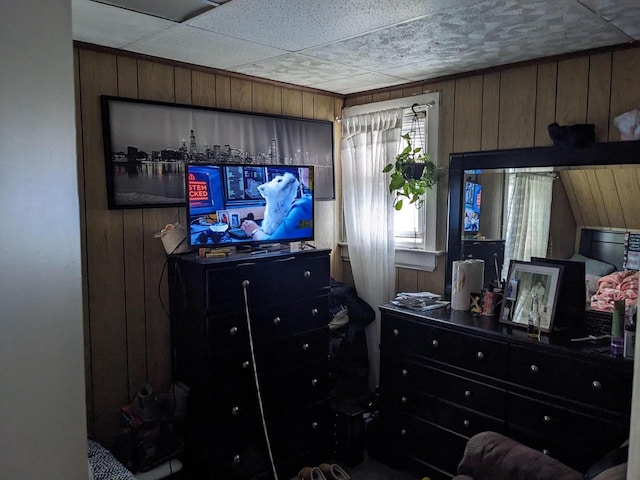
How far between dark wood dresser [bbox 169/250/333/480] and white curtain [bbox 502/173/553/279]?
1.13 metres

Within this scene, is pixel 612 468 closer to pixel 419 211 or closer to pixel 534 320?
pixel 534 320

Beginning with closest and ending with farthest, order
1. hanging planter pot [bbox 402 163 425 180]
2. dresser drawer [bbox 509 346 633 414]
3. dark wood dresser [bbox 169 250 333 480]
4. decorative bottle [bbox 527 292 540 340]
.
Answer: dresser drawer [bbox 509 346 633 414] < decorative bottle [bbox 527 292 540 340] < dark wood dresser [bbox 169 250 333 480] < hanging planter pot [bbox 402 163 425 180]

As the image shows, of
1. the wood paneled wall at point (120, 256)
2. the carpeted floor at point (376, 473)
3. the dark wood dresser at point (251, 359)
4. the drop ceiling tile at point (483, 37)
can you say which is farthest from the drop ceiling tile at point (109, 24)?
the carpeted floor at point (376, 473)

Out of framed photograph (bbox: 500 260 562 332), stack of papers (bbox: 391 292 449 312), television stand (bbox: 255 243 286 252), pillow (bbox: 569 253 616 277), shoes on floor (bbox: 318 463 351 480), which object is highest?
television stand (bbox: 255 243 286 252)

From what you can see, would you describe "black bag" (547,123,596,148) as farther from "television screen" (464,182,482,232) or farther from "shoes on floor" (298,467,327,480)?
"shoes on floor" (298,467,327,480)

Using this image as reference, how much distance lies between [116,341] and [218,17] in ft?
5.93

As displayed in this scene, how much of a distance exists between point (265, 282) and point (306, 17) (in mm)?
1389

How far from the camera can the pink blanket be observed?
98.6 inches

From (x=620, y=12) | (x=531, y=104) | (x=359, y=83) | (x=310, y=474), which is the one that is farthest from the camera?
(x=359, y=83)

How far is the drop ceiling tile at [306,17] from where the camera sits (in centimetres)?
195

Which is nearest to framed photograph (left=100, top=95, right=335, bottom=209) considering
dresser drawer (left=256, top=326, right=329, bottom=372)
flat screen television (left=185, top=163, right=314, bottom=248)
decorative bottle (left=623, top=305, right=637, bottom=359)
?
flat screen television (left=185, top=163, right=314, bottom=248)

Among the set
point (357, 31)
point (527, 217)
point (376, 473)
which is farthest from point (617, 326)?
point (357, 31)

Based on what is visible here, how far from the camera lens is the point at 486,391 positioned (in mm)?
2568

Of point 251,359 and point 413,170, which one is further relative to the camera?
point 413,170
